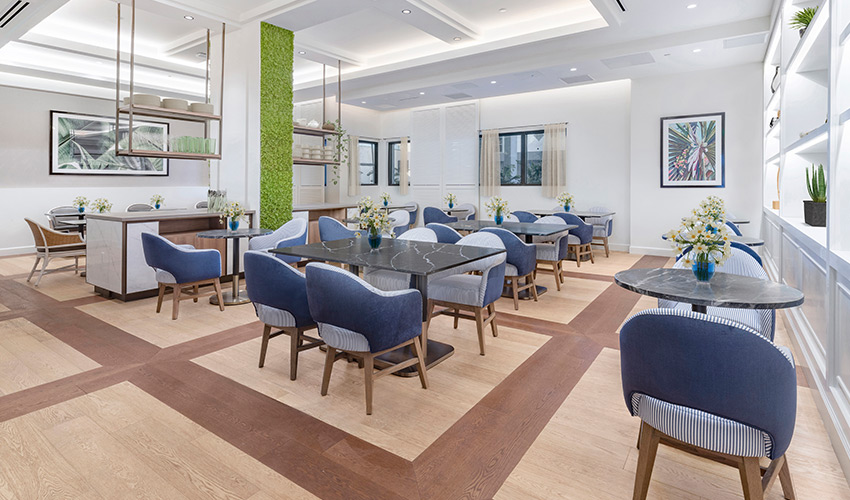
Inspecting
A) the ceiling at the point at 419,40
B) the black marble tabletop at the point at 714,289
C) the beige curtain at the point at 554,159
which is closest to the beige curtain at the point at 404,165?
the ceiling at the point at 419,40

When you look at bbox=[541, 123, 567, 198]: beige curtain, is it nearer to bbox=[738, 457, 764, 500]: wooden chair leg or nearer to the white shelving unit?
the white shelving unit

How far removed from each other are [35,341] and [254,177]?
3030 millimetres

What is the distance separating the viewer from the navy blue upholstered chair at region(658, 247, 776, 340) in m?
2.59

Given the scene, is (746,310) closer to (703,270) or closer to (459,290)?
(703,270)

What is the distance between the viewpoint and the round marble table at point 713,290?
2086 mm

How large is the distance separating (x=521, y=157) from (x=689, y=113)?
10.9 ft

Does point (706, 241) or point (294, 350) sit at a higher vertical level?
point (706, 241)

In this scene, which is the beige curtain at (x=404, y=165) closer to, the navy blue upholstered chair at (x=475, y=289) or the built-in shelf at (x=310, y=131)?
the built-in shelf at (x=310, y=131)

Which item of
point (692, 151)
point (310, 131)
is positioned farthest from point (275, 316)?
point (692, 151)

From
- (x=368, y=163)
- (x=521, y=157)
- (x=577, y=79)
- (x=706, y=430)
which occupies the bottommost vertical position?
(x=706, y=430)

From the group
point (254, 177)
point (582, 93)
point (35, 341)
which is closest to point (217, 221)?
point (254, 177)

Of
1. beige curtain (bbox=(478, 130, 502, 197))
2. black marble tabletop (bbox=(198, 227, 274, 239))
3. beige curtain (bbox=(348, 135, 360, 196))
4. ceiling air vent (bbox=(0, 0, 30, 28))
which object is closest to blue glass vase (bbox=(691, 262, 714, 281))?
black marble tabletop (bbox=(198, 227, 274, 239))

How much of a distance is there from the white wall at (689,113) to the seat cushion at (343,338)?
24.8 ft

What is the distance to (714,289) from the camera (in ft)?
7.69
